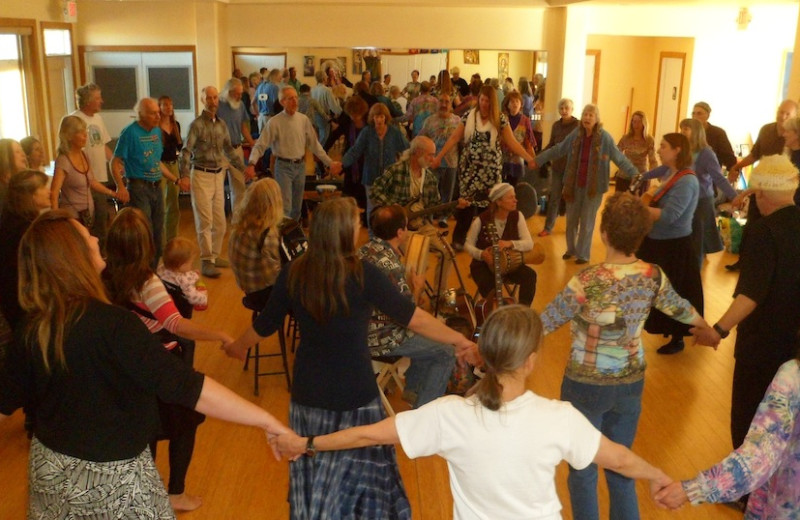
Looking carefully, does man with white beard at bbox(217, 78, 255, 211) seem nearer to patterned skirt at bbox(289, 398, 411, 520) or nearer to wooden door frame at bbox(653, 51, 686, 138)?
patterned skirt at bbox(289, 398, 411, 520)

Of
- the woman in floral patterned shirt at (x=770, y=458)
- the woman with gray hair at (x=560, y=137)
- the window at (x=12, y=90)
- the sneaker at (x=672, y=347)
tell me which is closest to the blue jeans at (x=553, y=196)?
the woman with gray hair at (x=560, y=137)

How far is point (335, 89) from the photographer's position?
39.7 ft

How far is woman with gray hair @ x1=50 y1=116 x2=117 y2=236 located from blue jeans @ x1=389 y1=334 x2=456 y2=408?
9.63ft

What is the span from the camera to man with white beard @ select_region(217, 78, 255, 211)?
8.59 m

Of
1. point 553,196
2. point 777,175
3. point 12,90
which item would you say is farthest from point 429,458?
point 12,90

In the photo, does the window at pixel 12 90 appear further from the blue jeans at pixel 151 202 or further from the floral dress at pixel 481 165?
the floral dress at pixel 481 165

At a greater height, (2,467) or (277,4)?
(277,4)

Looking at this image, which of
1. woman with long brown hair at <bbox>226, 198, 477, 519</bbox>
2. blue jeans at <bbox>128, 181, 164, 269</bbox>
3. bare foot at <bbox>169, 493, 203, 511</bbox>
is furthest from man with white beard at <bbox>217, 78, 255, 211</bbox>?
woman with long brown hair at <bbox>226, 198, 477, 519</bbox>

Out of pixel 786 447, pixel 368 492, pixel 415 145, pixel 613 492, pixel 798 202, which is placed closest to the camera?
pixel 786 447

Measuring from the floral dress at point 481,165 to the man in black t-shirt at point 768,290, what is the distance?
4245 mm

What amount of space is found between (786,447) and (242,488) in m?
2.62

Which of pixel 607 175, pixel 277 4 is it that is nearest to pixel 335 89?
pixel 277 4

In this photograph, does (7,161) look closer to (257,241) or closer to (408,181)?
(257,241)

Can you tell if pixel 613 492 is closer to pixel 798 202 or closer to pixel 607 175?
pixel 798 202
